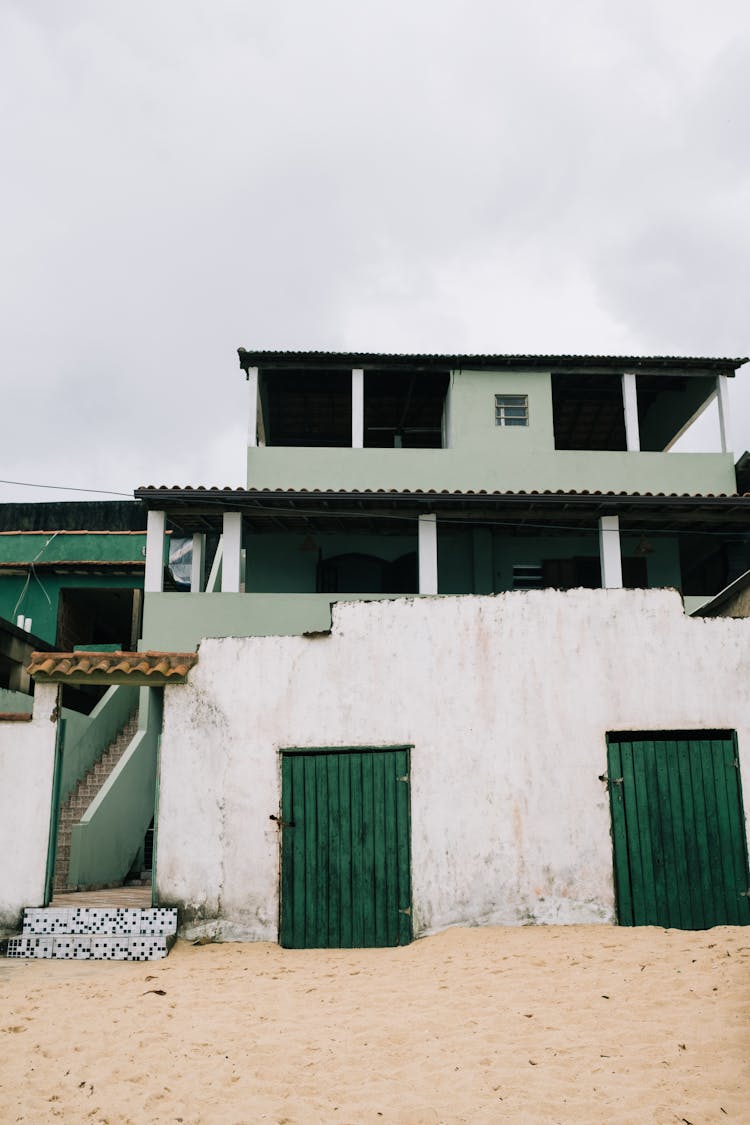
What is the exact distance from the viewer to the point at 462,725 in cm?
966

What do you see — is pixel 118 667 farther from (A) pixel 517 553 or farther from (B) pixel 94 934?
(A) pixel 517 553

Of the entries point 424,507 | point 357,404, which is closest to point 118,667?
point 424,507

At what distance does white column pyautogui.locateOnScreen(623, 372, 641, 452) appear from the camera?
17.5 metres

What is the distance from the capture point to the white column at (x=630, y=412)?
17484 millimetres

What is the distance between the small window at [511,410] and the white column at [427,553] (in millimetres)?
3445

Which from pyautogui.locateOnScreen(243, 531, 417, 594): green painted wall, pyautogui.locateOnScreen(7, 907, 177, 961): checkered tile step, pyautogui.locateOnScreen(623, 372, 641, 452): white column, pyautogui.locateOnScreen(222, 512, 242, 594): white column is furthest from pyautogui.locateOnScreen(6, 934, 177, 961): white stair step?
pyautogui.locateOnScreen(623, 372, 641, 452): white column

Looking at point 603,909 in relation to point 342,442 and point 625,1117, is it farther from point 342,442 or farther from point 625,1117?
point 342,442

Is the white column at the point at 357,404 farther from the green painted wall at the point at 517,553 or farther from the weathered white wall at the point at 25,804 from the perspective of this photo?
the weathered white wall at the point at 25,804

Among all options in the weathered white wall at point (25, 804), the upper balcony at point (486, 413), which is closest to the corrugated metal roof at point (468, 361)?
the upper balcony at point (486, 413)

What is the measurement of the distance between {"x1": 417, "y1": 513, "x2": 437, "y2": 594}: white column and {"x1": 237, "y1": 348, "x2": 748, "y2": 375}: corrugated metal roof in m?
3.68

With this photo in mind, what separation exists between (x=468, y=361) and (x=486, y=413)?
3.58 ft

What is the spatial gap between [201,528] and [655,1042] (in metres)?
12.4

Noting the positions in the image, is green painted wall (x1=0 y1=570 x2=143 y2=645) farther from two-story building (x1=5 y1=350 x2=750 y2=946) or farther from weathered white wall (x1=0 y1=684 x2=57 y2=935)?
two-story building (x1=5 y1=350 x2=750 y2=946)

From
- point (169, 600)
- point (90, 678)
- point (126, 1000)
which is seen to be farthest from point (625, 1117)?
point (169, 600)
